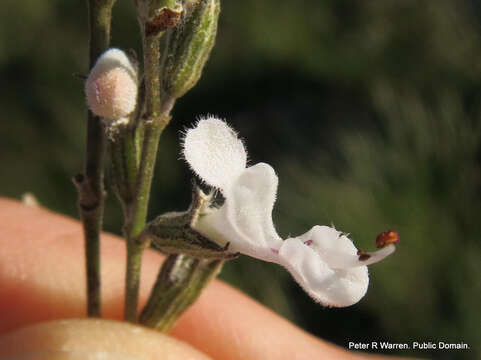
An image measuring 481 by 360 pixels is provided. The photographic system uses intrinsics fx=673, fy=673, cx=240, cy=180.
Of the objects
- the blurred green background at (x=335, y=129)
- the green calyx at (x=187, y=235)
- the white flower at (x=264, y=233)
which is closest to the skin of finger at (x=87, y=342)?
the green calyx at (x=187, y=235)

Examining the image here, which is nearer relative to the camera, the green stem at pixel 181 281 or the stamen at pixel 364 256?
the stamen at pixel 364 256

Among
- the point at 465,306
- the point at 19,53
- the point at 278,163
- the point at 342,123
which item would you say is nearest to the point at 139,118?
the point at 465,306

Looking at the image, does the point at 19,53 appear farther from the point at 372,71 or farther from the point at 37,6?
the point at 372,71

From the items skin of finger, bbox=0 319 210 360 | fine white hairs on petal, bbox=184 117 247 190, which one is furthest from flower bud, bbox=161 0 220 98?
skin of finger, bbox=0 319 210 360

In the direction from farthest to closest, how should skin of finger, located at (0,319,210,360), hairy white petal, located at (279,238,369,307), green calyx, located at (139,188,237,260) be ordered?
skin of finger, located at (0,319,210,360) → green calyx, located at (139,188,237,260) → hairy white petal, located at (279,238,369,307)

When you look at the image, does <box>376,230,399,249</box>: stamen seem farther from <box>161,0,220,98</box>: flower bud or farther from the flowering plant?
<box>161,0,220,98</box>: flower bud

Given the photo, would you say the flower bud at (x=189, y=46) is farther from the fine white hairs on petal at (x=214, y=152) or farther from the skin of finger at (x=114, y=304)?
the skin of finger at (x=114, y=304)
